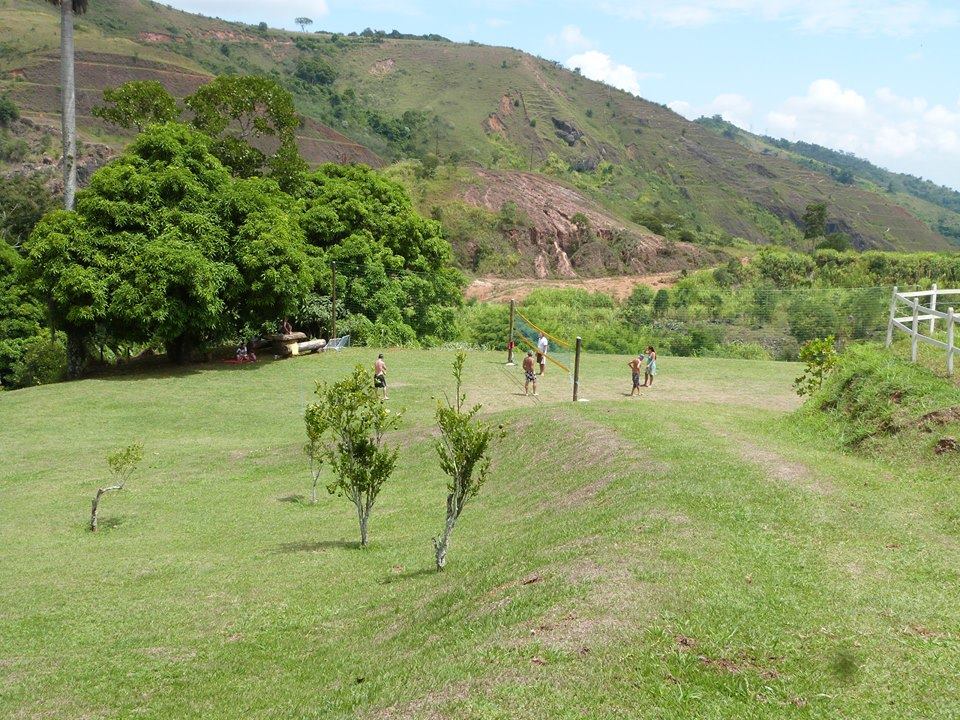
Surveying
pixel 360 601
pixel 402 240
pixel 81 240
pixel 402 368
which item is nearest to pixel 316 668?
pixel 360 601

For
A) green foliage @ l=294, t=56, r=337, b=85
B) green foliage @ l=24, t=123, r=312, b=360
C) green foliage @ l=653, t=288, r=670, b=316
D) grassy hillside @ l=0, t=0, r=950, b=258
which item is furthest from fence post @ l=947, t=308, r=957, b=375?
green foliage @ l=294, t=56, r=337, b=85

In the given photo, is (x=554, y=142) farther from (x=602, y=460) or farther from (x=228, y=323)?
(x=602, y=460)

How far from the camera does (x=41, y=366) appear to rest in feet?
122

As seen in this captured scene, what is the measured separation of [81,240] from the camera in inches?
1227

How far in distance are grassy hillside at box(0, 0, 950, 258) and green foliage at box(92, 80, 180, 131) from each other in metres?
66.4

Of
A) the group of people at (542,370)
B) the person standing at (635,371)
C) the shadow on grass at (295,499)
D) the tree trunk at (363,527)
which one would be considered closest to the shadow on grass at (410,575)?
the tree trunk at (363,527)

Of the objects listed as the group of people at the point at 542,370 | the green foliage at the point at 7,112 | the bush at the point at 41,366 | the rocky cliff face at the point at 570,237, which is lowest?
the bush at the point at 41,366

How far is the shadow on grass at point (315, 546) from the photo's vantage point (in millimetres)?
14289

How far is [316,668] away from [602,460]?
7.98 meters

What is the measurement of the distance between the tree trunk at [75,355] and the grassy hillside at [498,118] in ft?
249

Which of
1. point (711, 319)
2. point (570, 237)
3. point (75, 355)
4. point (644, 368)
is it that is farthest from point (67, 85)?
point (570, 237)

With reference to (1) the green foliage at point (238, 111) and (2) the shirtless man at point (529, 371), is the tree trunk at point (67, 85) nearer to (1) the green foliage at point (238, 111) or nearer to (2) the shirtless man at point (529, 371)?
(1) the green foliage at point (238, 111)

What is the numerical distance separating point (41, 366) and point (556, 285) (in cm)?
4244

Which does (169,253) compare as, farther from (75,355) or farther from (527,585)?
(527,585)
